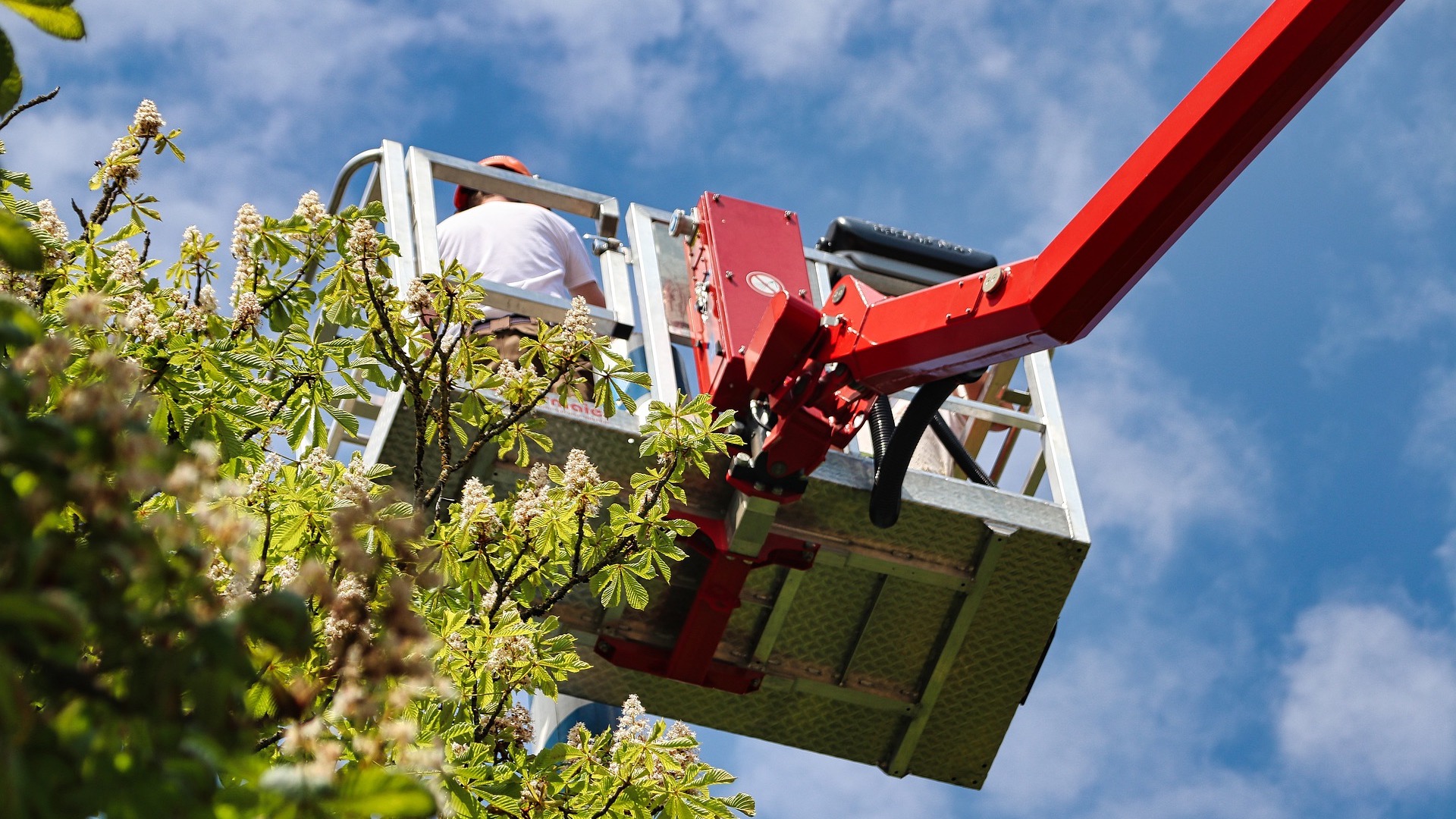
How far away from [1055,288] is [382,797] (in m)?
5.15

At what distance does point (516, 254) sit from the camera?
8.77 meters

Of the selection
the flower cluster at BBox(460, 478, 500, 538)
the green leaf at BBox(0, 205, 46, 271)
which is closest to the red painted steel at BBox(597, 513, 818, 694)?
the flower cluster at BBox(460, 478, 500, 538)

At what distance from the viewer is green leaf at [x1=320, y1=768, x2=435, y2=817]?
1.81 m

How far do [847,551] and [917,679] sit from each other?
121cm

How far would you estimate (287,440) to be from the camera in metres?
5.97

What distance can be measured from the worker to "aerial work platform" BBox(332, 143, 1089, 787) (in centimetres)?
15

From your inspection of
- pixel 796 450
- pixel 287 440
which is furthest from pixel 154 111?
pixel 796 450

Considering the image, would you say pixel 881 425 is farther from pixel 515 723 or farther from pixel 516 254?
pixel 515 723

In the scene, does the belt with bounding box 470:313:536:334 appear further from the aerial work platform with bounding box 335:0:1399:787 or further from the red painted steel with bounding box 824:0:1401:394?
the red painted steel with bounding box 824:0:1401:394

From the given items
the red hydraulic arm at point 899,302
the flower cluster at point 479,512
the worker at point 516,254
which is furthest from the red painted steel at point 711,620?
the flower cluster at point 479,512

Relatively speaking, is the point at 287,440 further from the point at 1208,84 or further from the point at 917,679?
the point at 917,679

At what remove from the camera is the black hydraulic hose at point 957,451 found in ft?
26.1

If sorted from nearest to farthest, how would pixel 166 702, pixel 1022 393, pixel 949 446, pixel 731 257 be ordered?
1. pixel 166 702
2. pixel 949 446
3. pixel 731 257
4. pixel 1022 393

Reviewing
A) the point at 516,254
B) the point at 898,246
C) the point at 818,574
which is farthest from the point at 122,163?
the point at 898,246
